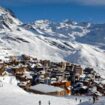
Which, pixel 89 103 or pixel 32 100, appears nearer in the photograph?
pixel 89 103

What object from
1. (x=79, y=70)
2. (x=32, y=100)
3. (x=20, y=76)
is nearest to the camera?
(x=32, y=100)

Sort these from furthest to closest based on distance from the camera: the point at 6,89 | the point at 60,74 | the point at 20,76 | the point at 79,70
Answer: the point at 79,70 → the point at 60,74 → the point at 20,76 → the point at 6,89

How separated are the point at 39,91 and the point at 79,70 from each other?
3746 inches

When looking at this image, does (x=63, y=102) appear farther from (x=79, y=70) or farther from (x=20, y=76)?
(x=79, y=70)

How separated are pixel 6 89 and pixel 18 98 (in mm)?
9260

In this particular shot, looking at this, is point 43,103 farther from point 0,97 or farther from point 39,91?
point 39,91

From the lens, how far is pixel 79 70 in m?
165

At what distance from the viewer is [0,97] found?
4778 centimetres

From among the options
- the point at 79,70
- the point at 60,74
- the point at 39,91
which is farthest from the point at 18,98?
the point at 79,70

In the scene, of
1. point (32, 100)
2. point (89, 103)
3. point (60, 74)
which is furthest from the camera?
point (60, 74)

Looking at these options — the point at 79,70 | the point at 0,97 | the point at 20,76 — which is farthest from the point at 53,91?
the point at 79,70

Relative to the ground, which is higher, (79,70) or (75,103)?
(79,70)

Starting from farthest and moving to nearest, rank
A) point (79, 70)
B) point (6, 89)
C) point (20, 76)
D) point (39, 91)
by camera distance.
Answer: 1. point (79, 70)
2. point (20, 76)
3. point (39, 91)
4. point (6, 89)

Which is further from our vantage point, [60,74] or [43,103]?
[60,74]
